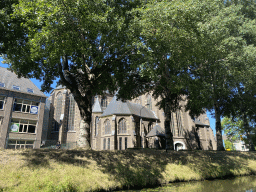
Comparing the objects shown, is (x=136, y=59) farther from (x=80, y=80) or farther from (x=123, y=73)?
(x=80, y=80)

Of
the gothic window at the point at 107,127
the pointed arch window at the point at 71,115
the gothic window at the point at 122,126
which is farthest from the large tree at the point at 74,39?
the pointed arch window at the point at 71,115

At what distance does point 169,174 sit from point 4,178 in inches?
360

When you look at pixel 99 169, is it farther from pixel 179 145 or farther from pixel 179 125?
pixel 179 125

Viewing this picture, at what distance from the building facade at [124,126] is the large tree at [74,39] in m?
17.1

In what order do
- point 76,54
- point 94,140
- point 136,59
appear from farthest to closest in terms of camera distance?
point 94,140, point 136,59, point 76,54

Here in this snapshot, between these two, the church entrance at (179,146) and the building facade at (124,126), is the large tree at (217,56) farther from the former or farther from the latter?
the church entrance at (179,146)

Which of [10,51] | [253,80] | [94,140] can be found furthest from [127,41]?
[94,140]

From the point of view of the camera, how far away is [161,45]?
43.1 feet

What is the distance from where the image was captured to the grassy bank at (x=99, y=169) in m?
8.09

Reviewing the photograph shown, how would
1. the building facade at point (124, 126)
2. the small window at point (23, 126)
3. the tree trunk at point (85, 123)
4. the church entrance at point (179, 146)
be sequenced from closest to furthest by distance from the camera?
the tree trunk at point (85, 123)
the small window at point (23, 126)
the building facade at point (124, 126)
the church entrance at point (179, 146)

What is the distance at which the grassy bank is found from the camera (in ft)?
26.5

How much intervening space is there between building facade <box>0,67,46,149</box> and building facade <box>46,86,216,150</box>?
5.57 meters

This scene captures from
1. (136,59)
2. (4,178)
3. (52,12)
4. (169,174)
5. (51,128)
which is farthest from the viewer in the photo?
(51,128)

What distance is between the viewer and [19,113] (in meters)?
32.3
